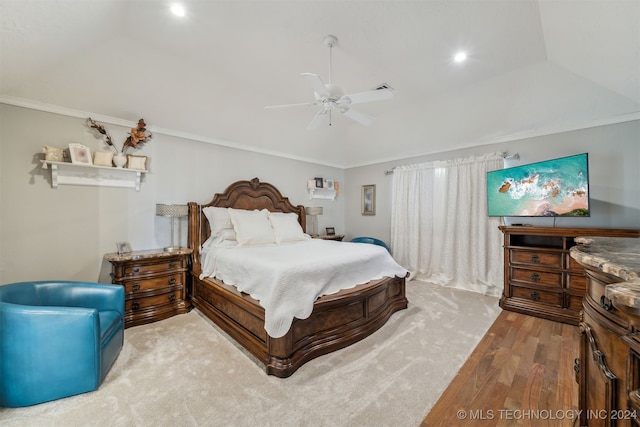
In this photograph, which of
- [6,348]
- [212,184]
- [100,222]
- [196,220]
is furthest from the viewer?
[212,184]

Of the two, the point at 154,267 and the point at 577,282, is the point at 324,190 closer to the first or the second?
the point at 154,267

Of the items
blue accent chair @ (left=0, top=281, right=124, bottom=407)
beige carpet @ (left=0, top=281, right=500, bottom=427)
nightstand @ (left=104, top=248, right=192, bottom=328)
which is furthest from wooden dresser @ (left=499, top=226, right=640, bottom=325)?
blue accent chair @ (left=0, top=281, right=124, bottom=407)

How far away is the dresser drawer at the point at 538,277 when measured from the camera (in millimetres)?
3168

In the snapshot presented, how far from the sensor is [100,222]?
3164 mm

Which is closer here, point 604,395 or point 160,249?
point 604,395

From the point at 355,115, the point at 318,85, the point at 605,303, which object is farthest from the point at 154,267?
the point at 605,303

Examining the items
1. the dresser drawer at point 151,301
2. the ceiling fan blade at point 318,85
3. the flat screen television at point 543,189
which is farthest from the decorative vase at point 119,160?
the flat screen television at point 543,189

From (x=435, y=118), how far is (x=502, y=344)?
10.7 ft

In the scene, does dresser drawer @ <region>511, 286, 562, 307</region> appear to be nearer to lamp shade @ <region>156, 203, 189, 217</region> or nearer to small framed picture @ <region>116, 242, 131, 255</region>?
lamp shade @ <region>156, 203, 189, 217</region>

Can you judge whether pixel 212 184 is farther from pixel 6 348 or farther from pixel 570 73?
pixel 570 73

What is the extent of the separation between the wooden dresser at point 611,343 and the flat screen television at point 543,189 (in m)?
2.46

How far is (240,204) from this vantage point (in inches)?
172

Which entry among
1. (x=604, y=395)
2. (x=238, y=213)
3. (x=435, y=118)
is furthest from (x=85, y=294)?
(x=435, y=118)

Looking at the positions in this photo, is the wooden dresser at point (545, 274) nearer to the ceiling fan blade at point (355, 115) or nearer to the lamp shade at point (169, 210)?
the ceiling fan blade at point (355, 115)
